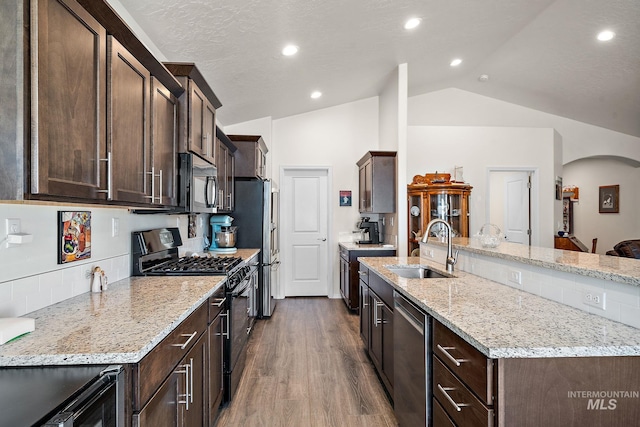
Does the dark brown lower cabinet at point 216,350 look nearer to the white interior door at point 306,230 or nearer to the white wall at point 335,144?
the white interior door at point 306,230

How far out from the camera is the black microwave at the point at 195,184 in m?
2.33

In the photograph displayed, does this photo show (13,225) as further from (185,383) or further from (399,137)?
(399,137)

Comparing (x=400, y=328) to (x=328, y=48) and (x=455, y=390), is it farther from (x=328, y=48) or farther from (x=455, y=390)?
(x=328, y=48)

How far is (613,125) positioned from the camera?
231 inches

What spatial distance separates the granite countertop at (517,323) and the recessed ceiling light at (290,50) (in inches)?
97.2

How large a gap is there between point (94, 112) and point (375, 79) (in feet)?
13.9

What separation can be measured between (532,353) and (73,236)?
200 cm

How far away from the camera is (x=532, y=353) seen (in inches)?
42.5

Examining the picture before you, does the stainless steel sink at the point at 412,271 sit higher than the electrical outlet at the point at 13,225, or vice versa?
the electrical outlet at the point at 13,225

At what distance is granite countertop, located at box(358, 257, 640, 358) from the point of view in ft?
3.60

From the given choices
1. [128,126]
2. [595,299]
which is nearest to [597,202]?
[595,299]

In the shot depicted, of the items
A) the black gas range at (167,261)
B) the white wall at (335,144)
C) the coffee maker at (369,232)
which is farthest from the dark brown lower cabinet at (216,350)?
the white wall at (335,144)

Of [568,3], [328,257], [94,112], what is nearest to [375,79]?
[568,3]

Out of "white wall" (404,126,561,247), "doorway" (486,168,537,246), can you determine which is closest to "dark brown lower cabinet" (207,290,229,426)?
"white wall" (404,126,561,247)
